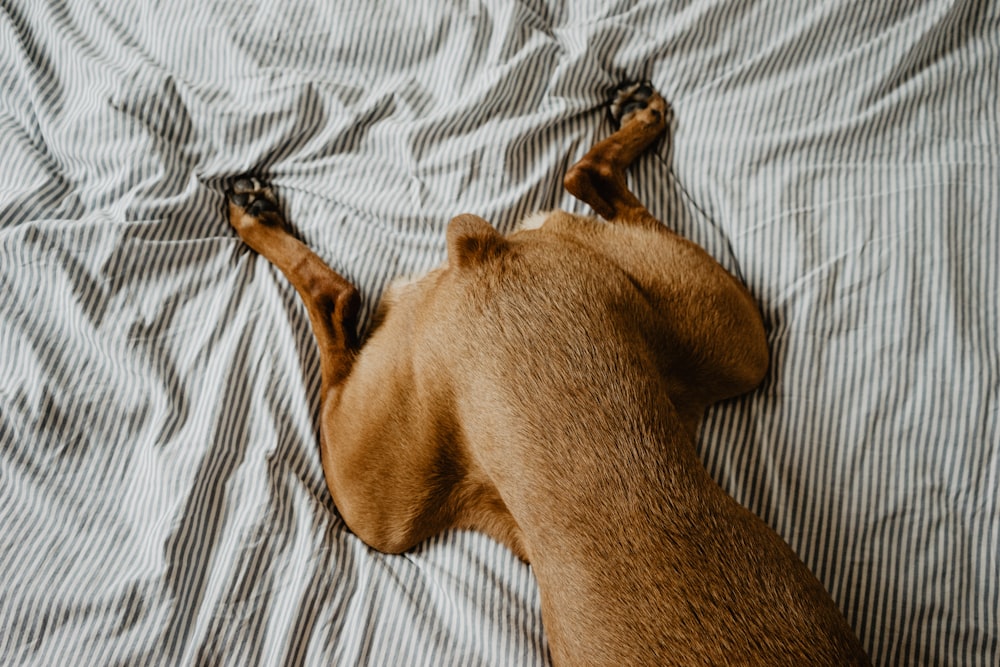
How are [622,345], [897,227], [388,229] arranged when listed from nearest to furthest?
[622,345], [897,227], [388,229]

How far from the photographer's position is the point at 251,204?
198cm

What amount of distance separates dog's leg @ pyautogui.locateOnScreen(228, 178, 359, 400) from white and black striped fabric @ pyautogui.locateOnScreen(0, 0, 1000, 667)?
0.18 ft

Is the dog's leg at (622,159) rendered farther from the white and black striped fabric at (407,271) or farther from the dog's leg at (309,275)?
the dog's leg at (309,275)

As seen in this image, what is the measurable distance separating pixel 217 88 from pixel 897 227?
2.00 meters

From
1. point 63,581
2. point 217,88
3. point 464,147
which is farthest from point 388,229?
point 63,581

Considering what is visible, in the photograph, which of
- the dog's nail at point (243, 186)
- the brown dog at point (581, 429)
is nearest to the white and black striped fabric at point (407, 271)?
the dog's nail at point (243, 186)

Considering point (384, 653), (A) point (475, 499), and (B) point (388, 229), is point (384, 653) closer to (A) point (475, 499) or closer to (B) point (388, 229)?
(A) point (475, 499)

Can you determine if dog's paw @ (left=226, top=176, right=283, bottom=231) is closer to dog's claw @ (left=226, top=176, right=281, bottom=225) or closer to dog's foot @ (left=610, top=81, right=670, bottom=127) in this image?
dog's claw @ (left=226, top=176, right=281, bottom=225)

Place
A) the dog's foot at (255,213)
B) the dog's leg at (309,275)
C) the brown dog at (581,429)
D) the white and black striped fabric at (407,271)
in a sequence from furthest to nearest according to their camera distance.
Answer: the dog's foot at (255,213), the dog's leg at (309,275), the white and black striped fabric at (407,271), the brown dog at (581,429)

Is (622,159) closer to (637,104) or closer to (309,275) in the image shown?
(637,104)

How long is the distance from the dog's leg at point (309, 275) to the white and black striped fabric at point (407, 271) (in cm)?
6

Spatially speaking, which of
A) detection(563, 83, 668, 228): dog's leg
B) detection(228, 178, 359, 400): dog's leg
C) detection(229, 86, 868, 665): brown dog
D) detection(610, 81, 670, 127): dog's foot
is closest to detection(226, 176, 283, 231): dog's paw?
detection(228, 178, 359, 400): dog's leg

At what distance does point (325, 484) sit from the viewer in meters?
1.73

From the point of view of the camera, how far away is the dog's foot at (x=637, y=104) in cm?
198
